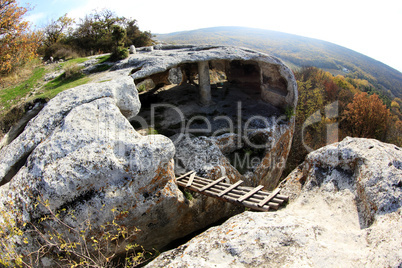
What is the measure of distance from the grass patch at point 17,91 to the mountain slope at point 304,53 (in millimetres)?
41206

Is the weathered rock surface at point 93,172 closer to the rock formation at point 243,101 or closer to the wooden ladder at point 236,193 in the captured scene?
the wooden ladder at point 236,193

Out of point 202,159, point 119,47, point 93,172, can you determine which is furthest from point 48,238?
point 119,47

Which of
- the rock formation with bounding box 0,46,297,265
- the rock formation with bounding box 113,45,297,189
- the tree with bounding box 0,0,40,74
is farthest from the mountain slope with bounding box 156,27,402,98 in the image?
the rock formation with bounding box 0,46,297,265

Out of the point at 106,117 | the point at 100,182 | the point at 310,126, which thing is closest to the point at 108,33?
the point at 106,117

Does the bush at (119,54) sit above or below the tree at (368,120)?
above

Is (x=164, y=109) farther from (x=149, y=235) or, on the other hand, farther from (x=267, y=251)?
(x=267, y=251)

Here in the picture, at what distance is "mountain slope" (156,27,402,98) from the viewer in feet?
179

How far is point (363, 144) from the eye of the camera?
6.86 meters

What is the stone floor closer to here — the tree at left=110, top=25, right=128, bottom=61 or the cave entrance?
the cave entrance

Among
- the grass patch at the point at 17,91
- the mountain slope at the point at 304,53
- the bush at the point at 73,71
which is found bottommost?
the grass patch at the point at 17,91

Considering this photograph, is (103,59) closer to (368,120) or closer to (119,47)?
(119,47)

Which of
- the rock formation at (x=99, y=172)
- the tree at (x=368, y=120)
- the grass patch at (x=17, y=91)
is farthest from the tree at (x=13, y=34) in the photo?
the tree at (x=368, y=120)

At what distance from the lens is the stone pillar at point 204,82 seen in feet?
42.8

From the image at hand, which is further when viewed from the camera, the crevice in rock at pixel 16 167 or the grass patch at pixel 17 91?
the grass patch at pixel 17 91
